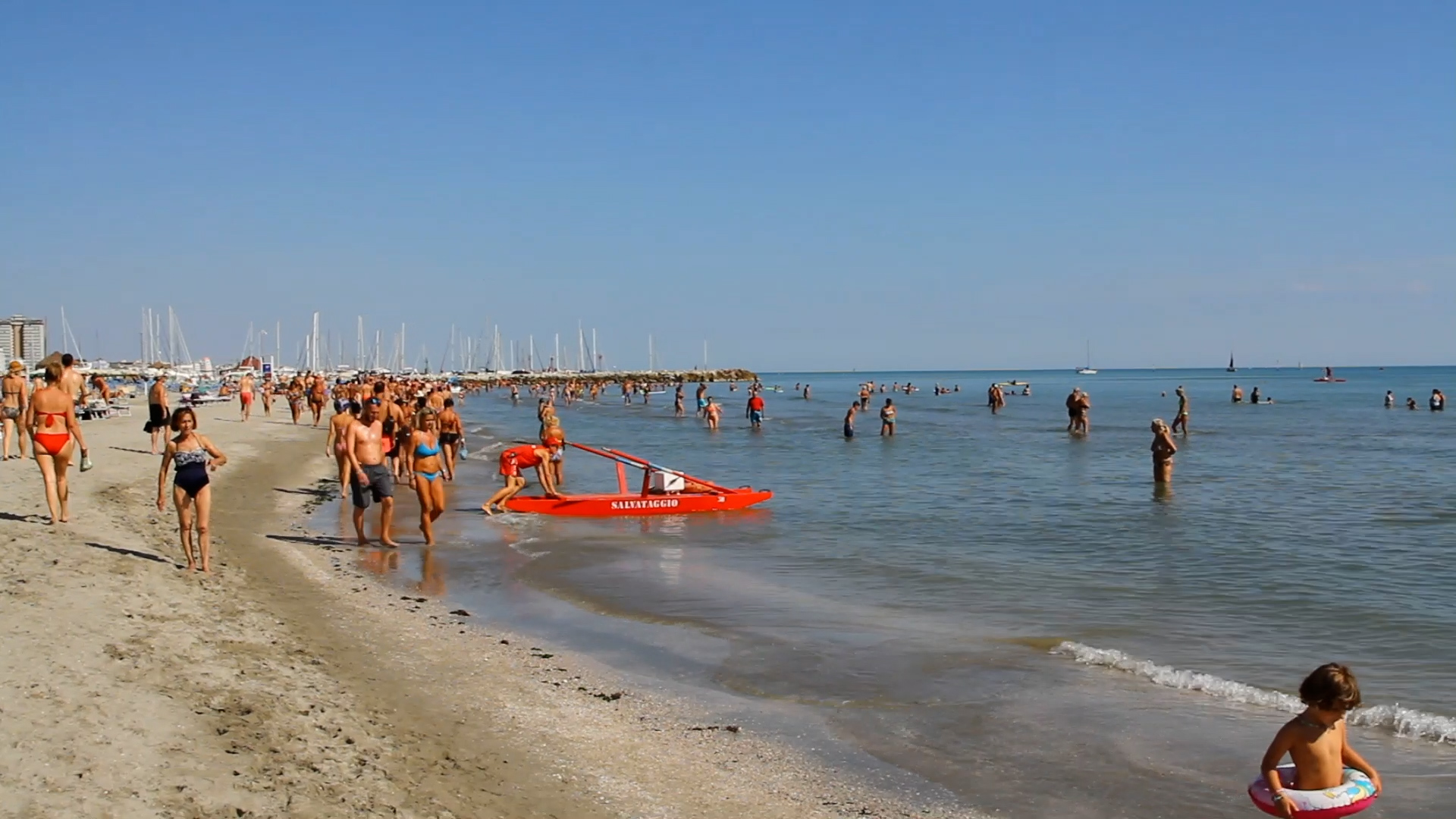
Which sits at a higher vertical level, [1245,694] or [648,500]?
[648,500]

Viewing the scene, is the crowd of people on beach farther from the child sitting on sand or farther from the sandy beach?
the child sitting on sand

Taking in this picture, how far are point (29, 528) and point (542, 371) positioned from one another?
15401 centimetres

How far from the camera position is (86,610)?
6.83m

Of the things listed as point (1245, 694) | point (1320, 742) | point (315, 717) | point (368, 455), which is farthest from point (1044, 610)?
point (368, 455)

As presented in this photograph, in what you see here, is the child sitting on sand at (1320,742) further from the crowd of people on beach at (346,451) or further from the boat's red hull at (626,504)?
the boat's red hull at (626,504)

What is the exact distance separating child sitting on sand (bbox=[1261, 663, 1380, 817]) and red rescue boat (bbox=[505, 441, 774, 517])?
1198 cm

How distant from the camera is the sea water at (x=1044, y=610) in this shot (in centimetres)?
586

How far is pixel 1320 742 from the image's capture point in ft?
12.7

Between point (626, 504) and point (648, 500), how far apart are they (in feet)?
1.20

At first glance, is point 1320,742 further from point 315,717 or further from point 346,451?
point 346,451

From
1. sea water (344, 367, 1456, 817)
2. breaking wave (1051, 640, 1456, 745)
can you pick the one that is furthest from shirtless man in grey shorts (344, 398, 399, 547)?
breaking wave (1051, 640, 1456, 745)

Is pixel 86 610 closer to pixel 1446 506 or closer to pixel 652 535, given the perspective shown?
pixel 652 535

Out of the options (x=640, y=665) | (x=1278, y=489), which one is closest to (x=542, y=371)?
(x=1278, y=489)

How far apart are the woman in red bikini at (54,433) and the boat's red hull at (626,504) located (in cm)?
622
